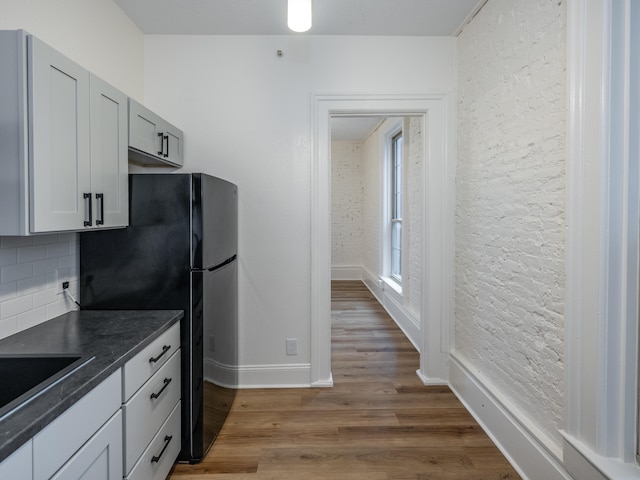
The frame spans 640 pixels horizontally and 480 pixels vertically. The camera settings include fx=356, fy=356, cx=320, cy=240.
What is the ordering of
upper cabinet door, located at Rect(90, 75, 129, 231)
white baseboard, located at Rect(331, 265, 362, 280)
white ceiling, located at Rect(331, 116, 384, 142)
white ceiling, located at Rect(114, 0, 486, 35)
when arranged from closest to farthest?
upper cabinet door, located at Rect(90, 75, 129, 231)
white ceiling, located at Rect(114, 0, 486, 35)
white ceiling, located at Rect(331, 116, 384, 142)
white baseboard, located at Rect(331, 265, 362, 280)

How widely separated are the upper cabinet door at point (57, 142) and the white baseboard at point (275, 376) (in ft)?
5.68

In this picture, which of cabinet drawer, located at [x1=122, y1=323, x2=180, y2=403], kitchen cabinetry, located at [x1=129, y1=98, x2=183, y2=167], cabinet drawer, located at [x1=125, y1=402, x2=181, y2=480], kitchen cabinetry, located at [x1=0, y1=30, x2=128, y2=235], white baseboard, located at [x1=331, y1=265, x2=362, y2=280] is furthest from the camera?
white baseboard, located at [x1=331, y1=265, x2=362, y2=280]

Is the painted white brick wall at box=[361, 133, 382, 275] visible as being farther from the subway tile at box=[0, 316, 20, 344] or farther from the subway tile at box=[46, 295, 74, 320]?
the subway tile at box=[0, 316, 20, 344]

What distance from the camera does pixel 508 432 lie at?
78.4 inches

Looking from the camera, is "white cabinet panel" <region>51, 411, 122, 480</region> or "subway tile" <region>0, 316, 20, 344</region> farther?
"subway tile" <region>0, 316, 20, 344</region>

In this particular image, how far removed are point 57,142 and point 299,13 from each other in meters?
1.38

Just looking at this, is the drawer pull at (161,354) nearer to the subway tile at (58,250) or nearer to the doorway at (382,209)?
the subway tile at (58,250)

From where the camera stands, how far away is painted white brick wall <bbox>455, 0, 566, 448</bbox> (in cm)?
167

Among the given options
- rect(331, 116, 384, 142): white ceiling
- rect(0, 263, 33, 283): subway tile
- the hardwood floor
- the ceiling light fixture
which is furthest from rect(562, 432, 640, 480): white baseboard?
rect(331, 116, 384, 142): white ceiling

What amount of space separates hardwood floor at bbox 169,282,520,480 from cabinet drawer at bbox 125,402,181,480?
0.16 meters

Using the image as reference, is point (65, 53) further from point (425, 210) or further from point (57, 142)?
point (425, 210)

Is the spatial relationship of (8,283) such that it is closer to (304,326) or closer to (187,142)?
(187,142)

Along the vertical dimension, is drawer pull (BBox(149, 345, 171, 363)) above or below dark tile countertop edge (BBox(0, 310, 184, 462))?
below

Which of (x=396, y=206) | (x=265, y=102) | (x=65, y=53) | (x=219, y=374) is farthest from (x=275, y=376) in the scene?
(x=396, y=206)
